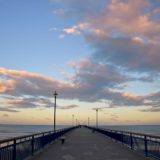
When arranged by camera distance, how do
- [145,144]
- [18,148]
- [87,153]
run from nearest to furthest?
[18,148] → [145,144] → [87,153]

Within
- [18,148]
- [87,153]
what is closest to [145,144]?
[87,153]

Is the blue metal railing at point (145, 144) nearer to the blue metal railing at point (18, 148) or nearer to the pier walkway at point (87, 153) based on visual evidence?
the pier walkway at point (87, 153)

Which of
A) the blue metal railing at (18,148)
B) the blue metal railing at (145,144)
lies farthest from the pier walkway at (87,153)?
the blue metal railing at (18,148)

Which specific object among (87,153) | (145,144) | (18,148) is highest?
(145,144)

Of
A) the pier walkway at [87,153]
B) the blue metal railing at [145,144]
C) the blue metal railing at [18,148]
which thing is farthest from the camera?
the pier walkway at [87,153]

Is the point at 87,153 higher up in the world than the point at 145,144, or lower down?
lower down

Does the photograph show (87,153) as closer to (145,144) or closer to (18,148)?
(145,144)

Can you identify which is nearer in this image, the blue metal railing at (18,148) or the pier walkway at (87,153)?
the blue metal railing at (18,148)

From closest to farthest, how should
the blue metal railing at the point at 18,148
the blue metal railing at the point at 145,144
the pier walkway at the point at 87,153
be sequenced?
1. the blue metal railing at the point at 18,148
2. the blue metal railing at the point at 145,144
3. the pier walkway at the point at 87,153

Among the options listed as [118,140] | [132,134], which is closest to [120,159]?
[132,134]

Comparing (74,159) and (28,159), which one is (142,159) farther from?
(28,159)

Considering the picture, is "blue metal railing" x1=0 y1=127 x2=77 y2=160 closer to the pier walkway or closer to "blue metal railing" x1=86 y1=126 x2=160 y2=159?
the pier walkway

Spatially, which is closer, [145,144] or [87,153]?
[145,144]

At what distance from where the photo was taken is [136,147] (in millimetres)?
20141
